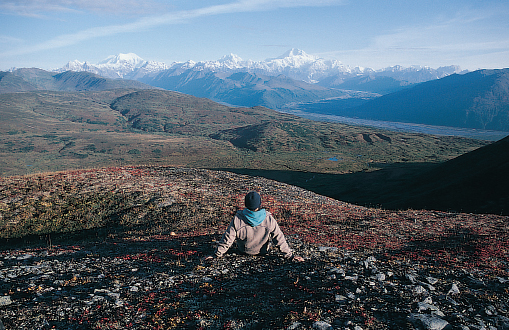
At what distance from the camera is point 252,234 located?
386 inches

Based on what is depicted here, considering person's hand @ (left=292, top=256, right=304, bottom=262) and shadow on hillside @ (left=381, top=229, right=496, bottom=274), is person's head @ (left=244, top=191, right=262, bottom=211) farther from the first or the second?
shadow on hillside @ (left=381, top=229, right=496, bottom=274)

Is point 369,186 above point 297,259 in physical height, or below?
below

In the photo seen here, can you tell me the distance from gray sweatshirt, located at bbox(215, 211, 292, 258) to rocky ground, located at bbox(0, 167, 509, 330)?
0.86m

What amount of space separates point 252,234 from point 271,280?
1594 mm

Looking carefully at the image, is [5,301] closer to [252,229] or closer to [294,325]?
[252,229]

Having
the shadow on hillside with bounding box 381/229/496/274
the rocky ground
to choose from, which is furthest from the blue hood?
the shadow on hillside with bounding box 381/229/496/274

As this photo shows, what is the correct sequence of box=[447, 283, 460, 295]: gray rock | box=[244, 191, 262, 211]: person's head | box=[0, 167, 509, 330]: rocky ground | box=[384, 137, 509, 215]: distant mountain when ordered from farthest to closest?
box=[384, 137, 509, 215]: distant mountain < box=[244, 191, 262, 211]: person's head < box=[447, 283, 460, 295]: gray rock < box=[0, 167, 509, 330]: rocky ground

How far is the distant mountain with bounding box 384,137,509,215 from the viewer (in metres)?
36.8

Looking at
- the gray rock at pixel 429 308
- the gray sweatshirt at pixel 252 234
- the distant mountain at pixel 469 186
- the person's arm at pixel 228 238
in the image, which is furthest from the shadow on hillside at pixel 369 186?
the person's arm at pixel 228 238

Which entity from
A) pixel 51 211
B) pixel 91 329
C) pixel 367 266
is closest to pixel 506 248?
pixel 367 266

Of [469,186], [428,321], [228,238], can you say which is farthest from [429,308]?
[469,186]

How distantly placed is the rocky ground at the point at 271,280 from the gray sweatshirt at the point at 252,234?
86 centimetres

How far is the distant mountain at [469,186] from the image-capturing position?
121ft

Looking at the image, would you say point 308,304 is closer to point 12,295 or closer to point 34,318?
point 34,318
